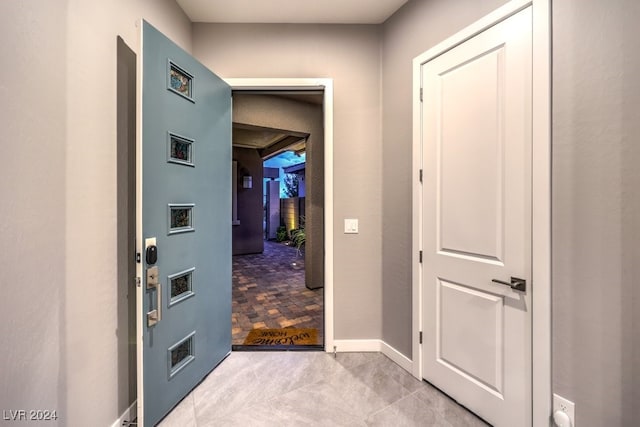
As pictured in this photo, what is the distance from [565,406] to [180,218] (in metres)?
2.24

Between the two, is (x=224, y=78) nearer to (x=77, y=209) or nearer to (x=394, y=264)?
(x=77, y=209)

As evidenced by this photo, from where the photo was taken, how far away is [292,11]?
1.98 metres

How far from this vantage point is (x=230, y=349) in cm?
217

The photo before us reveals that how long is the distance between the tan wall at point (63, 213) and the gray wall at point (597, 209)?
7.20 feet

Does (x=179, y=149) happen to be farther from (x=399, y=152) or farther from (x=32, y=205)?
(x=399, y=152)

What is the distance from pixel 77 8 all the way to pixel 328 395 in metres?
2.47

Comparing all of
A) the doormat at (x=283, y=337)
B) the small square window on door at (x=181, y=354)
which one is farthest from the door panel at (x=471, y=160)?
the small square window on door at (x=181, y=354)

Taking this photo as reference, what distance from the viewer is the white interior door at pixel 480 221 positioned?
1.31m

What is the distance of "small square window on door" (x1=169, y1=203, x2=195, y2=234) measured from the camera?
5.02 ft

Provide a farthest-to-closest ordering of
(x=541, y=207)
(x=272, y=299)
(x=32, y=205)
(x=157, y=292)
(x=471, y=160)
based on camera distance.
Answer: (x=272, y=299) → (x=471, y=160) → (x=157, y=292) → (x=541, y=207) → (x=32, y=205)

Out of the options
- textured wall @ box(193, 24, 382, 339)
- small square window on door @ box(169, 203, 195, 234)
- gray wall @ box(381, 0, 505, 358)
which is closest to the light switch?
textured wall @ box(193, 24, 382, 339)

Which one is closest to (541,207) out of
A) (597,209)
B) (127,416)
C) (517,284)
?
(597,209)

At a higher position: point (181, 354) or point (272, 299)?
point (181, 354)

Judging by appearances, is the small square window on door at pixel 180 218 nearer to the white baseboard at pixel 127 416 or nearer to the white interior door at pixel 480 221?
the white baseboard at pixel 127 416
